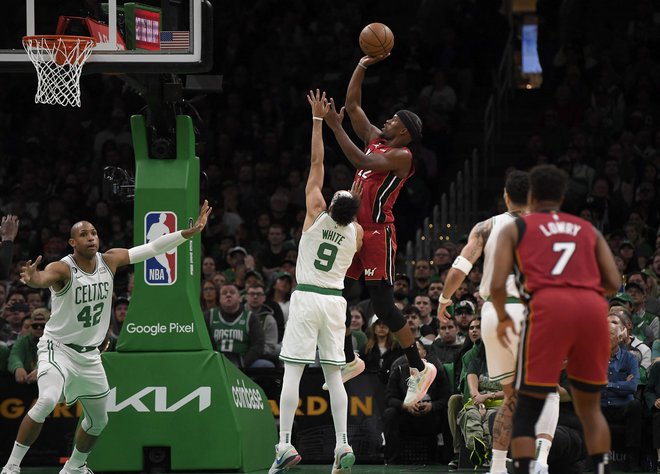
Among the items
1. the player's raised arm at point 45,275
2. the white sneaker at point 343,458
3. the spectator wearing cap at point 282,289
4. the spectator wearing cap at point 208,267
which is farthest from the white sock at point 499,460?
the spectator wearing cap at point 208,267

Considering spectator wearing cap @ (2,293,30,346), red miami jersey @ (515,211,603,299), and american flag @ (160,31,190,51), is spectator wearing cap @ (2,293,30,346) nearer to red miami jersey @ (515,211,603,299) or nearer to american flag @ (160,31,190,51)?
american flag @ (160,31,190,51)

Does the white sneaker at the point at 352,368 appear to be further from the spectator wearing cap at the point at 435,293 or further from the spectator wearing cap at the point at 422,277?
the spectator wearing cap at the point at 422,277

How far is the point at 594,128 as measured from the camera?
20.2 metres

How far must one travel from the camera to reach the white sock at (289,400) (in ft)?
35.8

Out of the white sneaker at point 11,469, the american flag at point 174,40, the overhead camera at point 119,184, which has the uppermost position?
the american flag at point 174,40

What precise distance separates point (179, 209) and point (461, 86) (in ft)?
35.0

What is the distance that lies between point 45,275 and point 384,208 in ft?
10.1

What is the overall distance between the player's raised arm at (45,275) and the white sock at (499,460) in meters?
4.19

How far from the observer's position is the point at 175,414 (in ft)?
40.3

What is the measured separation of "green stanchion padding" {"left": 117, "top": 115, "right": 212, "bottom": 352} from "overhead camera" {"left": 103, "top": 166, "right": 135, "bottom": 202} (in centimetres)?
36

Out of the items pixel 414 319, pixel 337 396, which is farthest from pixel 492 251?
pixel 414 319

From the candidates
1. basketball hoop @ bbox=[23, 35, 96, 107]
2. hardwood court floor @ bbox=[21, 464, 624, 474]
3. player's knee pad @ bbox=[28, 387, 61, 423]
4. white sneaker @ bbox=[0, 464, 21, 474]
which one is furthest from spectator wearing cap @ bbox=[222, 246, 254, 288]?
white sneaker @ bbox=[0, 464, 21, 474]

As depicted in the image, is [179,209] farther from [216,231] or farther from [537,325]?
[216,231]

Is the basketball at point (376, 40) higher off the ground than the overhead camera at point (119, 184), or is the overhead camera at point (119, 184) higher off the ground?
the basketball at point (376, 40)
